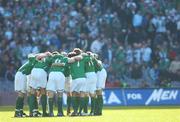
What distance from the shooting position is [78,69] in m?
28.9

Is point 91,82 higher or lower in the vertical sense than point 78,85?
higher

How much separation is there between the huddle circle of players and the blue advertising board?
935 cm

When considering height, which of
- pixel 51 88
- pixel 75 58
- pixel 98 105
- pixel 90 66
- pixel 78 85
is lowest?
pixel 98 105

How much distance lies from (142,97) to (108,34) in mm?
4711

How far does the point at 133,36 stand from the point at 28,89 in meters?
14.2

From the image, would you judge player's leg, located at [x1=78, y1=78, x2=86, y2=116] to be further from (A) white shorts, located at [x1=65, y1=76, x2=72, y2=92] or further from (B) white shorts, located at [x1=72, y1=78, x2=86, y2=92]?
(A) white shorts, located at [x1=65, y1=76, x2=72, y2=92]

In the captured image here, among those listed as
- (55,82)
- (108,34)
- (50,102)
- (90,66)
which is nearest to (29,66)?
(55,82)

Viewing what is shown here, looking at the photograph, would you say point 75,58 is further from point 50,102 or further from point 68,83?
point 50,102

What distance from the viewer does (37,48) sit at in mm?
40688

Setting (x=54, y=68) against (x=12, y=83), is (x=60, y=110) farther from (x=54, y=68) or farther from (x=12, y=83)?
(x=12, y=83)

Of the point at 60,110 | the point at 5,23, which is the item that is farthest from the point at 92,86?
the point at 5,23

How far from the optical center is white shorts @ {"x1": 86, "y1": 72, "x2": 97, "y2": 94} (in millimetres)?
29234

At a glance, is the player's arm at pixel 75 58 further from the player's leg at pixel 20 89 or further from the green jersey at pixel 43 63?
the player's leg at pixel 20 89

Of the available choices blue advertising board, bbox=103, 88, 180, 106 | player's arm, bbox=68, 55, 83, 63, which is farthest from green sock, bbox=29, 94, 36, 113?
blue advertising board, bbox=103, 88, 180, 106
